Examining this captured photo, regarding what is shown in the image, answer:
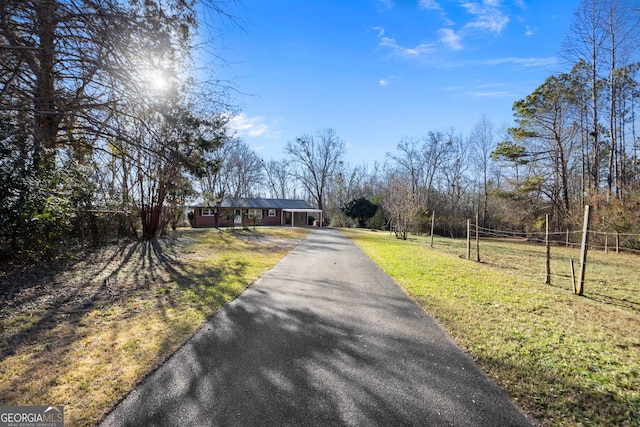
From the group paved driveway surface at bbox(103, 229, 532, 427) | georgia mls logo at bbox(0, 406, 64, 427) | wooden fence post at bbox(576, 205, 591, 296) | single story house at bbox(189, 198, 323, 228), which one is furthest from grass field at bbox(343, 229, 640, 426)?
single story house at bbox(189, 198, 323, 228)

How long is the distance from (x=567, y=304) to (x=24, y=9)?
372 inches

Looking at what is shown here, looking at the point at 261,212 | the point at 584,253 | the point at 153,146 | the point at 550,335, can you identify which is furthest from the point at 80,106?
the point at 261,212

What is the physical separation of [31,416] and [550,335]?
18.3 feet

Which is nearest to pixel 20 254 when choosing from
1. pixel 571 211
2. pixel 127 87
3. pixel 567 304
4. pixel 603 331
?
pixel 127 87

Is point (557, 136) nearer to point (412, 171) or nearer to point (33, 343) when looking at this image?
point (412, 171)

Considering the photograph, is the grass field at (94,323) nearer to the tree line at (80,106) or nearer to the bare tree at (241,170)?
the tree line at (80,106)

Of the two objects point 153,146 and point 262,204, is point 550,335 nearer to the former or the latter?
point 153,146

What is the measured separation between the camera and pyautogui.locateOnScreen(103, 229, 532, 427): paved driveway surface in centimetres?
206

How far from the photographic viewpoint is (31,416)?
6.76 ft

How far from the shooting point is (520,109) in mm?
A: 20688

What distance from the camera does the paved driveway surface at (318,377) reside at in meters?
2.06

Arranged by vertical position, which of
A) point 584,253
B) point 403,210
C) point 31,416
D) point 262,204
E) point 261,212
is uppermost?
point 262,204

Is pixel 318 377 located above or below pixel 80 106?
below

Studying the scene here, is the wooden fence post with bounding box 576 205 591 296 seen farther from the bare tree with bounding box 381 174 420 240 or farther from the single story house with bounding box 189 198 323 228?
the single story house with bounding box 189 198 323 228
